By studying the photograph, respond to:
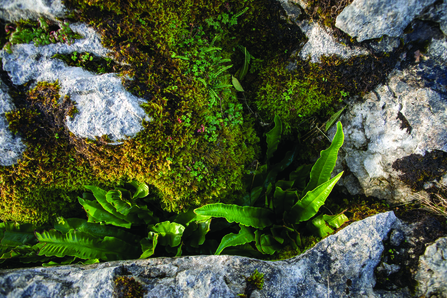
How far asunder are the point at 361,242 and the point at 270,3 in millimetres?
2583

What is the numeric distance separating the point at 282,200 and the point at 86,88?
2348 millimetres

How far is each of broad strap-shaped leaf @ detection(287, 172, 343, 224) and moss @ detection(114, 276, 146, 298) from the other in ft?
5.51

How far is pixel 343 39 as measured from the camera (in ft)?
7.95

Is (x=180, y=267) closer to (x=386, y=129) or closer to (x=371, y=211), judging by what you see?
(x=371, y=211)

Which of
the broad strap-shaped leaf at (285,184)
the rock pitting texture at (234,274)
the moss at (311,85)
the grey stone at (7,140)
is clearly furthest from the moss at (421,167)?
the grey stone at (7,140)

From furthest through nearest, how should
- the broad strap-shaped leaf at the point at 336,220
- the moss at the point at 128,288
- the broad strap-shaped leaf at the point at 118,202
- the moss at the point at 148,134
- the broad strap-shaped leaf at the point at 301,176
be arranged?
1. the broad strap-shaped leaf at the point at 301,176
2. the broad strap-shaped leaf at the point at 118,202
3. the broad strap-shaped leaf at the point at 336,220
4. the moss at the point at 148,134
5. the moss at the point at 128,288

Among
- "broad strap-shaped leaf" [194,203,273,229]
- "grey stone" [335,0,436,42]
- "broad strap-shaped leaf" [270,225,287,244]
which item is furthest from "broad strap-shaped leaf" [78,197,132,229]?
"grey stone" [335,0,436,42]

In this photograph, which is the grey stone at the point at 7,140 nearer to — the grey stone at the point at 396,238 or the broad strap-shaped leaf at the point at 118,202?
the broad strap-shaped leaf at the point at 118,202

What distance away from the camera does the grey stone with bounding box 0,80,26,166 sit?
7.06 ft

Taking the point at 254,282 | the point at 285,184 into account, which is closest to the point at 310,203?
the point at 285,184

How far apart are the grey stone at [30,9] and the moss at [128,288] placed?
2.39m

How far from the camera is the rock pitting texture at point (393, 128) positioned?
2.21m

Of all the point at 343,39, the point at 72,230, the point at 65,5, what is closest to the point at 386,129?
the point at 343,39

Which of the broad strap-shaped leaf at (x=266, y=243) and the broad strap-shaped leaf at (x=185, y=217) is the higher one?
the broad strap-shaped leaf at (x=185, y=217)
